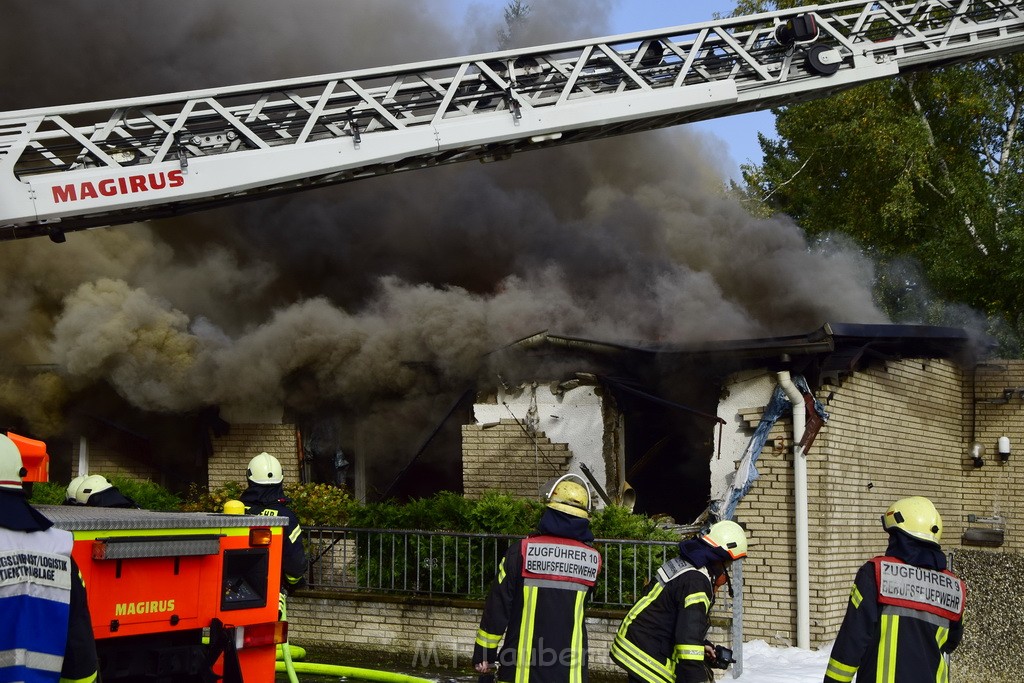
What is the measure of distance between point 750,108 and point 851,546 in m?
4.35

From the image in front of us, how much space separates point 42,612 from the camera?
3.19 metres

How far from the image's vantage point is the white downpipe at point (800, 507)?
9.96 m

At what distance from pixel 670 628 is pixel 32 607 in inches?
109

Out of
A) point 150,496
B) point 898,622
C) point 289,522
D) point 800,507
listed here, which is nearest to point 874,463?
point 800,507

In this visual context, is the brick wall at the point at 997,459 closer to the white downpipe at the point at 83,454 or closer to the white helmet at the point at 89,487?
the white helmet at the point at 89,487

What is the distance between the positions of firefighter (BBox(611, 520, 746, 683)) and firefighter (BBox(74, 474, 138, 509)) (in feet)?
12.1

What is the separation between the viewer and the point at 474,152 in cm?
891

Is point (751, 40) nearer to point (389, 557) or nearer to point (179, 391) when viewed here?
point (389, 557)

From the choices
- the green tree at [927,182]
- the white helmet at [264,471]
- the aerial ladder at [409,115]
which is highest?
the green tree at [927,182]

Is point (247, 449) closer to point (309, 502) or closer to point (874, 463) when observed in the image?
point (309, 502)

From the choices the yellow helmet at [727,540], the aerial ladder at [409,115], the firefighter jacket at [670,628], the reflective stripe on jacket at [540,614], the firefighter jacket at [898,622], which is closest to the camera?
the firefighter jacket at [898,622]

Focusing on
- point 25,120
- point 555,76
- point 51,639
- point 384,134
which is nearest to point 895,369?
point 555,76

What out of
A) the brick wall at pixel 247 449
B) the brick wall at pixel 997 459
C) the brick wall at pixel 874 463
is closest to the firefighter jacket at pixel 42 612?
the brick wall at pixel 874 463

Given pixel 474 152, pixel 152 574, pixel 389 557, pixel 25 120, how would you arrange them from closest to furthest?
pixel 152 574 → pixel 25 120 → pixel 474 152 → pixel 389 557
